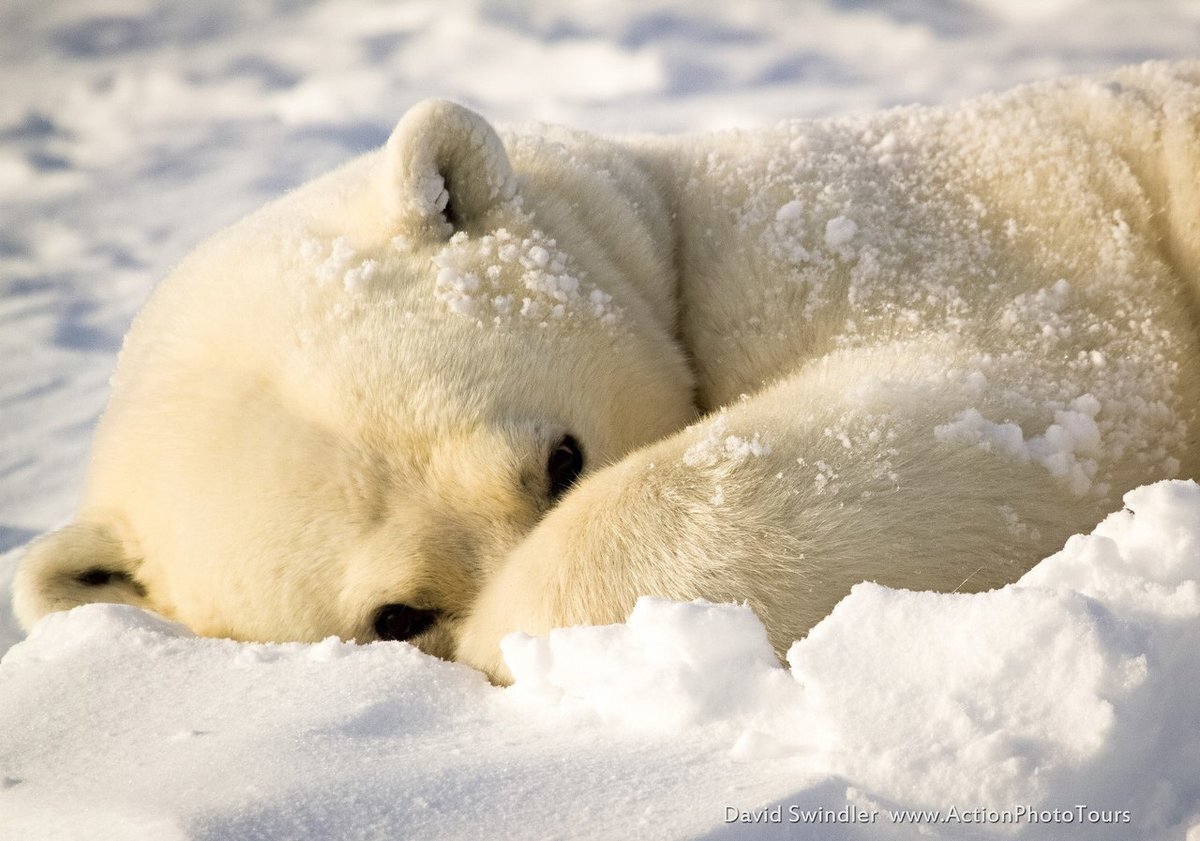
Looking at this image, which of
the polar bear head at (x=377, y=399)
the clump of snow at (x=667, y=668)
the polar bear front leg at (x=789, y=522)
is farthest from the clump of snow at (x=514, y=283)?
the clump of snow at (x=667, y=668)

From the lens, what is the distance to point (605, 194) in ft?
10.9

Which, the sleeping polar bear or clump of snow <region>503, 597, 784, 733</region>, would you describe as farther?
the sleeping polar bear

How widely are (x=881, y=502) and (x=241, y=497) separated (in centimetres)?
147

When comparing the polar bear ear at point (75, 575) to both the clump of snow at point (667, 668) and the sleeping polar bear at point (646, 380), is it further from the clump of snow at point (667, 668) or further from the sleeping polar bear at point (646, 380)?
the clump of snow at point (667, 668)

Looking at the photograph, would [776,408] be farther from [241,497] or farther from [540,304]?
[241,497]

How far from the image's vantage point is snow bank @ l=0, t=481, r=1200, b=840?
134cm

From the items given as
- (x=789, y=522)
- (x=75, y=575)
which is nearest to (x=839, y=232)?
(x=789, y=522)

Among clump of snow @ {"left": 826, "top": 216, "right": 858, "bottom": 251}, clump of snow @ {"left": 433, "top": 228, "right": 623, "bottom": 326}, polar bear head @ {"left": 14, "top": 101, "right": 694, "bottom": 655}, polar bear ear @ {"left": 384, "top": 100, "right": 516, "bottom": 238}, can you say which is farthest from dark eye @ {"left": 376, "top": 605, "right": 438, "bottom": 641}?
clump of snow @ {"left": 826, "top": 216, "right": 858, "bottom": 251}

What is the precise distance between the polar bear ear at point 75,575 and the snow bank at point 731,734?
993mm

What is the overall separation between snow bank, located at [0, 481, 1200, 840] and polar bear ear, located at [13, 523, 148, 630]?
993 mm

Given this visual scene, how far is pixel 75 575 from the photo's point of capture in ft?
9.53

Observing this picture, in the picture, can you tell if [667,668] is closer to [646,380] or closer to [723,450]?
[723,450]

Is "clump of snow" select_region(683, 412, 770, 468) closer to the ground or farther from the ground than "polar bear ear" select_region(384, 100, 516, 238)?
closer to the ground

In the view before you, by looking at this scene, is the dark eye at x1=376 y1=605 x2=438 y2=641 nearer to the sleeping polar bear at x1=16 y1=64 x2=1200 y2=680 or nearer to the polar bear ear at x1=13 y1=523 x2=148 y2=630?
the sleeping polar bear at x1=16 y1=64 x2=1200 y2=680
